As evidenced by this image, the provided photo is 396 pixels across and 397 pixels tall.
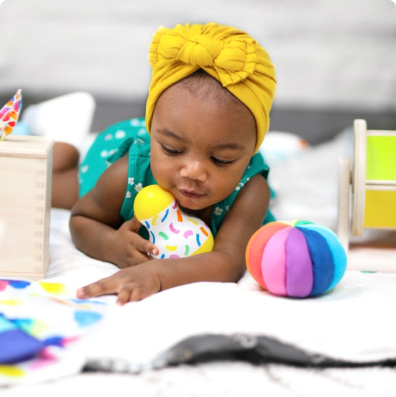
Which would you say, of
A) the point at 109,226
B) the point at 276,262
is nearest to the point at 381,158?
the point at 276,262

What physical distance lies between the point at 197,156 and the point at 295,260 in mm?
Result: 310

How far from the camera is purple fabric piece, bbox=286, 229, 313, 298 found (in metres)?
1.06

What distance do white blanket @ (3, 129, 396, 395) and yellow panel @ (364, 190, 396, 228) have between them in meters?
0.35

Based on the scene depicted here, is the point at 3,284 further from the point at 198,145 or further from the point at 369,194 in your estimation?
the point at 369,194

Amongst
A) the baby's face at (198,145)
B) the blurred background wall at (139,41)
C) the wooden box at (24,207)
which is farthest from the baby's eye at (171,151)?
the blurred background wall at (139,41)

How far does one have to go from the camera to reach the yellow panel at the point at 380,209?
4.89ft

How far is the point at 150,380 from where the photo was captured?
0.88 m

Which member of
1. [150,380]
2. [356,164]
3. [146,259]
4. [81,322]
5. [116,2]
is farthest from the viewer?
[116,2]

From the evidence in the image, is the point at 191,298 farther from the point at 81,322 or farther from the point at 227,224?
the point at 227,224

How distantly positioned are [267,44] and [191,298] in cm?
213

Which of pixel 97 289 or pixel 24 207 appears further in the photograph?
pixel 24 207

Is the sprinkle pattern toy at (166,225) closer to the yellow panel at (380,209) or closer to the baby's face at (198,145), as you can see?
the baby's face at (198,145)

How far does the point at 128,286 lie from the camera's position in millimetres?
1108

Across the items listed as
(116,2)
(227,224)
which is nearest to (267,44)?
(116,2)
